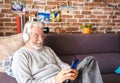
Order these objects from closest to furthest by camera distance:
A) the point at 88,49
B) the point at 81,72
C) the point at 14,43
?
the point at 81,72 < the point at 14,43 < the point at 88,49

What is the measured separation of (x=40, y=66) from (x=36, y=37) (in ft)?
0.95

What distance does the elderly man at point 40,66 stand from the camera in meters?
1.75

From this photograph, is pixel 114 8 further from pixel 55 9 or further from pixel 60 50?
pixel 60 50

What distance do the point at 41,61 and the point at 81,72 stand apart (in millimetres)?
466

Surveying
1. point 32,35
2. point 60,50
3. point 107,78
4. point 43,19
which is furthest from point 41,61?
point 43,19

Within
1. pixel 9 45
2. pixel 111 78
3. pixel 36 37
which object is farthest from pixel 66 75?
pixel 111 78

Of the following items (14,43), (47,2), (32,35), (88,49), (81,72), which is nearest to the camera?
(81,72)

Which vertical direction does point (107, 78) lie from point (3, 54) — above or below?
below

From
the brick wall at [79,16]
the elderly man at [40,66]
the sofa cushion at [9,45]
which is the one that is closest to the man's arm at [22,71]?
the elderly man at [40,66]

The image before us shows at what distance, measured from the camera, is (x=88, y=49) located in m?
2.85

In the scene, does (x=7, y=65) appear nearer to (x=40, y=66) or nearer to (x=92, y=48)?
(x=40, y=66)

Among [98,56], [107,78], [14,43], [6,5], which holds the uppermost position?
[6,5]

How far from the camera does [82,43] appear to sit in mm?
2812

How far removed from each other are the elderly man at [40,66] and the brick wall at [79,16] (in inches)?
40.3
